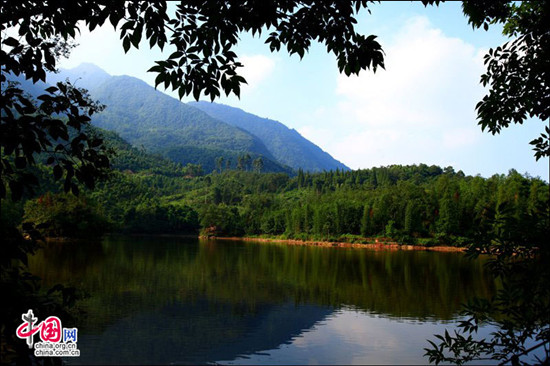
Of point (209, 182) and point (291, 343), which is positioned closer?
point (291, 343)

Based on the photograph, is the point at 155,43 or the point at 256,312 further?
the point at 256,312

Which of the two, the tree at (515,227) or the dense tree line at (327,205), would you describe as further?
the dense tree line at (327,205)

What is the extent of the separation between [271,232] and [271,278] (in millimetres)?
72748

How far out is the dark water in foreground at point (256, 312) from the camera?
1312 cm

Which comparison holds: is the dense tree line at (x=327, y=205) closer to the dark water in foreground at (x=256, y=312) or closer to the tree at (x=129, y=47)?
the dark water in foreground at (x=256, y=312)

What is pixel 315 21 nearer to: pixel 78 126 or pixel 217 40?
pixel 217 40

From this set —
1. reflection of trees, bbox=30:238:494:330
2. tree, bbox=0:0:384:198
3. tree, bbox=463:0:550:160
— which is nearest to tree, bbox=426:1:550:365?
tree, bbox=463:0:550:160

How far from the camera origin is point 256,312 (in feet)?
61.9

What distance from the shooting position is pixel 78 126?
3365 millimetres

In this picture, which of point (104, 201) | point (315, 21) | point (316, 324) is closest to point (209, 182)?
point (104, 201)

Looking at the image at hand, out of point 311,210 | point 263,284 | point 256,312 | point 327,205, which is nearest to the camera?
point 256,312

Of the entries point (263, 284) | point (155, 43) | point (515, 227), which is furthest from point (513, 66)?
point (263, 284)

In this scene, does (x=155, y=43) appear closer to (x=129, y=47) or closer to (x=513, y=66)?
(x=129, y=47)

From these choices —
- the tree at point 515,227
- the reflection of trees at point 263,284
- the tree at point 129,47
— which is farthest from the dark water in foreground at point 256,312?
the tree at point 129,47
